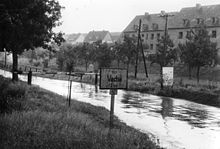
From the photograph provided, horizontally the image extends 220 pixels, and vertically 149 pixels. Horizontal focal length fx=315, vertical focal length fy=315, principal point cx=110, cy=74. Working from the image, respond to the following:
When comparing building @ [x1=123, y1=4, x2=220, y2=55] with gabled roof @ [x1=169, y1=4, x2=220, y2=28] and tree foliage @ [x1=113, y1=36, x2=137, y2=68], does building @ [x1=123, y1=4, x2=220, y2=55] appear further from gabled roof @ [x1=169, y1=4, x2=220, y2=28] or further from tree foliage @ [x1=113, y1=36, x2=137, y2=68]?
tree foliage @ [x1=113, y1=36, x2=137, y2=68]

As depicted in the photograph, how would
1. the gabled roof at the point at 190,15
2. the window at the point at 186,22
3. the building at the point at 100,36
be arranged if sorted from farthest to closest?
the building at the point at 100,36, the window at the point at 186,22, the gabled roof at the point at 190,15

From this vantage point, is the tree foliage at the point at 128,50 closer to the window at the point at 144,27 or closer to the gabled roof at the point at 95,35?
the window at the point at 144,27

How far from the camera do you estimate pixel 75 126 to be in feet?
25.7

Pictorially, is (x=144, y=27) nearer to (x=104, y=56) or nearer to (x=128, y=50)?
(x=104, y=56)

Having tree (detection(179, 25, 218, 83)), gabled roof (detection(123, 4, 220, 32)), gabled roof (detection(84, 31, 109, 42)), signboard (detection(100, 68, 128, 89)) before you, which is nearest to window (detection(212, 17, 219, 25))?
gabled roof (detection(123, 4, 220, 32))

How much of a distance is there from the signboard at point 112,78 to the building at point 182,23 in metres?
52.8

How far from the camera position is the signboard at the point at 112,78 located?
27.5 feet

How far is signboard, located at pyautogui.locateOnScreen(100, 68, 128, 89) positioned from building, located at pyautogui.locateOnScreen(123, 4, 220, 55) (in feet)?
173

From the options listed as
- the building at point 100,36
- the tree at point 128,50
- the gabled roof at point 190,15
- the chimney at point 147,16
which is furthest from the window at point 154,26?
the building at point 100,36

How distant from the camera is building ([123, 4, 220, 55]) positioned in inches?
2578

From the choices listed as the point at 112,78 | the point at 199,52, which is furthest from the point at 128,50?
the point at 112,78

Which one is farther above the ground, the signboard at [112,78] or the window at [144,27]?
the window at [144,27]

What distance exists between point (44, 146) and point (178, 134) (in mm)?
6892

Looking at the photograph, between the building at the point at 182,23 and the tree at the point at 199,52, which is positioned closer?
the tree at the point at 199,52
